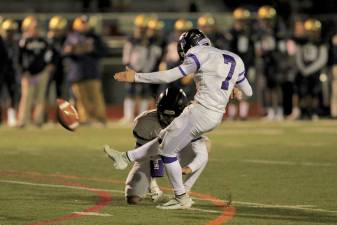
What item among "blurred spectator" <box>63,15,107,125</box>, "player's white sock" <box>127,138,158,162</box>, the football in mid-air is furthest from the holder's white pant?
"blurred spectator" <box>63,15,107,125</box>

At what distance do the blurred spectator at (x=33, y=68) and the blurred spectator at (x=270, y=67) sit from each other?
4.30 meters

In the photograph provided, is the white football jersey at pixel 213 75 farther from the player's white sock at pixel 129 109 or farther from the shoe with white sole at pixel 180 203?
the player's white sock at pixel 129 109

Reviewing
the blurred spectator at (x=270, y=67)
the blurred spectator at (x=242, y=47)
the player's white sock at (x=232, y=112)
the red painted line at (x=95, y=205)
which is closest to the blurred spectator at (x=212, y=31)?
the blurred spectator at (x=242, y=47)

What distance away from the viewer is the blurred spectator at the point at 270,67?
22.0 m

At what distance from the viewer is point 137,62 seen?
21172 mm

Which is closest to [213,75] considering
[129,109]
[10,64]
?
[10,64]

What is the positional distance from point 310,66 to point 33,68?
18.3 feet

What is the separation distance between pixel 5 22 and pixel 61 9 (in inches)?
425

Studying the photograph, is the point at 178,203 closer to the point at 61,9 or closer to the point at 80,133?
the point at 80,133

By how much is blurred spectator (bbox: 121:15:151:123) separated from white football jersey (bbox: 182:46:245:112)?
1148cm

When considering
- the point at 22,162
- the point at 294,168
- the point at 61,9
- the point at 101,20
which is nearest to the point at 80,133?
the point at 22,162

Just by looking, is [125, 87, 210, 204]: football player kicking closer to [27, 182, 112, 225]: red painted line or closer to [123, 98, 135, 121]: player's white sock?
[27, 182, 112, 225]: red painted line

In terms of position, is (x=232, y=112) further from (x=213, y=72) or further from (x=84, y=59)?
(x=213, y=72)

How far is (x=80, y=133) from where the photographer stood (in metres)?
18.7
